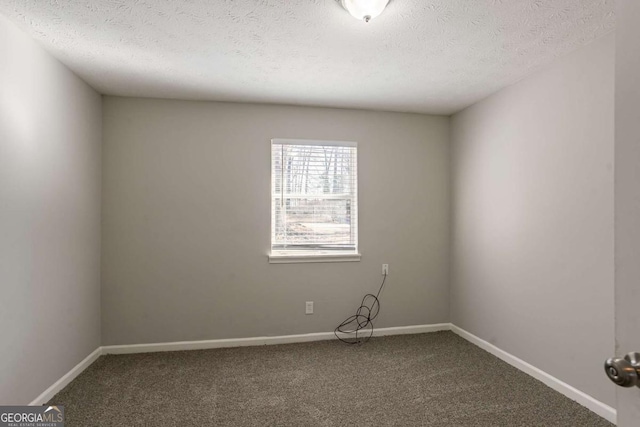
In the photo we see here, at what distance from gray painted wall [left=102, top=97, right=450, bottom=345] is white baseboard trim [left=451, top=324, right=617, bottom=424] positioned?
0.67 meters

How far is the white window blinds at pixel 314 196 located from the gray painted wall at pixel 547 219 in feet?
3.96

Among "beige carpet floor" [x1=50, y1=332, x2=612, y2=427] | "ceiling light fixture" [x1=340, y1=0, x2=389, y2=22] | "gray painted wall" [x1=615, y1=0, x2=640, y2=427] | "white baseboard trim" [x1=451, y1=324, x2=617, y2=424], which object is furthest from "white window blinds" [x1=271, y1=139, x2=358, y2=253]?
"gray painted wall" [x1=615, y1=0, x2=640, y2=427]

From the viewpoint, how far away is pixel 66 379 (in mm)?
2600

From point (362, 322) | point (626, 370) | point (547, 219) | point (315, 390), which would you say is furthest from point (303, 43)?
point (362, 322)

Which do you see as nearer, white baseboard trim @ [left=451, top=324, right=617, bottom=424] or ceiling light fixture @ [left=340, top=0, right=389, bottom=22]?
ceiling light fixture @ [left=340, top=0, right=389, bottom=22]

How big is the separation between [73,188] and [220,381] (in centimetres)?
188

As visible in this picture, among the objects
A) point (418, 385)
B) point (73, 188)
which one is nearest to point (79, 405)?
point (73, 188)

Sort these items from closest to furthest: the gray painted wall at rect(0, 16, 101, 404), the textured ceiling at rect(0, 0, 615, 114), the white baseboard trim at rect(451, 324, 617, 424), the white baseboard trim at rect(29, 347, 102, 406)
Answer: the textured ceiling at rect(0, 0, 615, 114) → the gray painted wall at rect(0, 16, 101, 404) → the white baseboard trim at rect(451, 324, 617, 424) → the white baseboard trim at rect(29, 347, 102, 406)

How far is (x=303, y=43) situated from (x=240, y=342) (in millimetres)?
2706

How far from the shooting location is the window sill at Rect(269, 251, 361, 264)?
11.5 feet

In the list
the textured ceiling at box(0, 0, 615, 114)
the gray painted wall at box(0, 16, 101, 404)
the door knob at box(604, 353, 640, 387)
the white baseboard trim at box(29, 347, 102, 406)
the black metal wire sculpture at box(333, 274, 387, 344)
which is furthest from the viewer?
the black metal wire sculpture at box(333, 274, 387, 344)

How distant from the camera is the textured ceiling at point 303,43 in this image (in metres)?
1.90

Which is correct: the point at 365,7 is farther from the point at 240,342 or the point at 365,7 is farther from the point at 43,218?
the point at 240,342

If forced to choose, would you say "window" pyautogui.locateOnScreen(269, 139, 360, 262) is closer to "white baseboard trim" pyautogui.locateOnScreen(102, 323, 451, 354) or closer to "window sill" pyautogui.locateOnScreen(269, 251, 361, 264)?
"window sill" pyautogui.locateOnScreen(269, 251, 361, 264)
